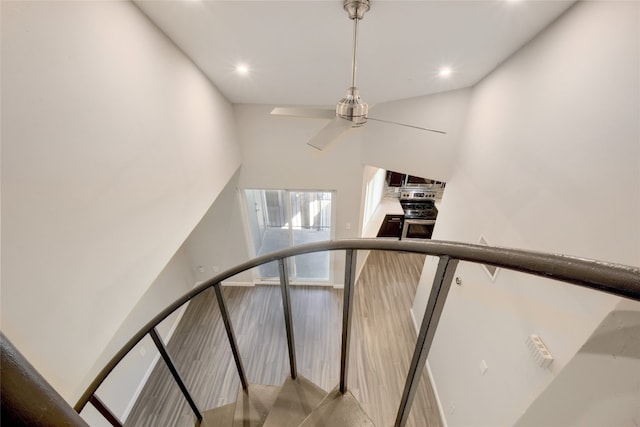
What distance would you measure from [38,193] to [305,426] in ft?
5.38

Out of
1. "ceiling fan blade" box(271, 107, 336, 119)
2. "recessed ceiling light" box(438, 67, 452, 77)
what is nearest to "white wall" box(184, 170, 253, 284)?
"ceiling fan blade" box(271, 107, 336, 119)

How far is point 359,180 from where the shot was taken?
13.4 ft

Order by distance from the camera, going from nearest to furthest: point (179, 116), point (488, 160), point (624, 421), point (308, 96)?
1. point (624, 421)
2. point (179, 116)
3. point (488, 160)
4. point (308, 96)

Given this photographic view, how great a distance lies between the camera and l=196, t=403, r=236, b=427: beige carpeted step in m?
1.49

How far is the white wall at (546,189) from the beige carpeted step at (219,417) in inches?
74.7

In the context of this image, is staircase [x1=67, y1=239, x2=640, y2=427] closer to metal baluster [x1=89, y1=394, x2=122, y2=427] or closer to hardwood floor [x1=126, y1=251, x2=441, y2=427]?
metal baluster [x1=89, y1=394, x2=122, y2=427]

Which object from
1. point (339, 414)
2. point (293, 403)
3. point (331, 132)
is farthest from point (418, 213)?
point (339, 414)

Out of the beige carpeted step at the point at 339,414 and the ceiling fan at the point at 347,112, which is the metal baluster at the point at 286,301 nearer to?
the beige carpeted step at the point at 339,414

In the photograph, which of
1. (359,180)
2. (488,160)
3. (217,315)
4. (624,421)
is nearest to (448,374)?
(624,421)

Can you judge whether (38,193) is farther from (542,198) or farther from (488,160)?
(488,160)

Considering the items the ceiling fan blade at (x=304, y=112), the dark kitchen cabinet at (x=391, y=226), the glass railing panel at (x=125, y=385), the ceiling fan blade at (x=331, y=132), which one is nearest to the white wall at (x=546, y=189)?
the ceiling fan blade at (x=331, y=132)

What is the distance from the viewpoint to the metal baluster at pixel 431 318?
630 mm

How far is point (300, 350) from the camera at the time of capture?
3.78 meters

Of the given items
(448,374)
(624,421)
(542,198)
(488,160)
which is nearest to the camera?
(624,421)
